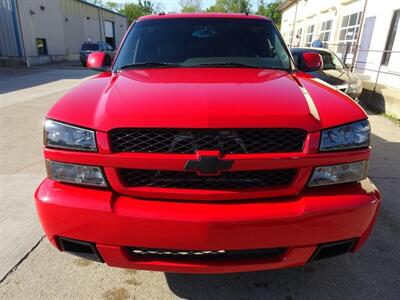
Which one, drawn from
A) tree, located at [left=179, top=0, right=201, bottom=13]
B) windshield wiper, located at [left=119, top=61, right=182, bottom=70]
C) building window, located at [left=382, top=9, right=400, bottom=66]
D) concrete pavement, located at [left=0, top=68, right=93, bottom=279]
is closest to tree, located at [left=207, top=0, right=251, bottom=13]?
tree, located at [left=179, top=0, right=201, bottom=13]

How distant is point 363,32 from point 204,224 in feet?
48.5

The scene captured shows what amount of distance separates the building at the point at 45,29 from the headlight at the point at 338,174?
2362cm

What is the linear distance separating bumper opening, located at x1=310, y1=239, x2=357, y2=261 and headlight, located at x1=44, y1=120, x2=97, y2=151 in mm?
1373

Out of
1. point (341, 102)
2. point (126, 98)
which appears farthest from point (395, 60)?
point (126, 98)

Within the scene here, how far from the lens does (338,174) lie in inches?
75.6

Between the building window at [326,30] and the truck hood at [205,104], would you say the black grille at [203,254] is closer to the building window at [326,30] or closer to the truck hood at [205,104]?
Result: the truck hood at [205,104]

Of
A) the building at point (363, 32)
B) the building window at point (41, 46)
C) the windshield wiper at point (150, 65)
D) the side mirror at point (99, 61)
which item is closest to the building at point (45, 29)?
the building window at point (41, 46)

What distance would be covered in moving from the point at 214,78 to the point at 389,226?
2140 millimetres

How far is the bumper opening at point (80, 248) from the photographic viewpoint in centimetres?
191

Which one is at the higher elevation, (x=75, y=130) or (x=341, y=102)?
(x=341, y=102)

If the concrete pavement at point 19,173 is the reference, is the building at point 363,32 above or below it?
above

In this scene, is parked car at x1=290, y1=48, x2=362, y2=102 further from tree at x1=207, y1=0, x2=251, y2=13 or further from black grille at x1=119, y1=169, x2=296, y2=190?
tree at x1=207, y1=0, x2=251, y2=13

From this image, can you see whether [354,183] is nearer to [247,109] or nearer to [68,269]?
[247,109]

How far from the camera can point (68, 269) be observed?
2486 millimetres
